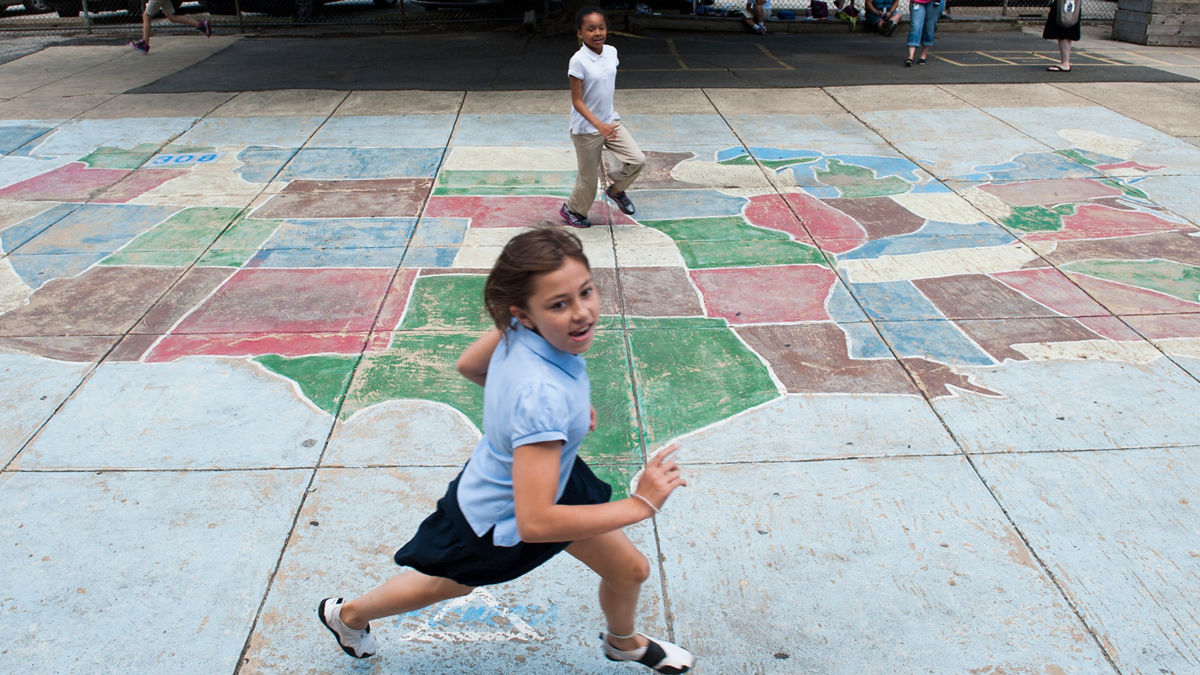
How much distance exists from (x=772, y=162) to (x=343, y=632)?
632cm

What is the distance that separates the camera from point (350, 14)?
55.6 feet

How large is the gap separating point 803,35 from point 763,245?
10305 millimetres

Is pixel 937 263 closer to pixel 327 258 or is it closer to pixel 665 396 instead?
pixel 665 396

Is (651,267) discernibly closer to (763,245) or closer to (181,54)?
(763,245)

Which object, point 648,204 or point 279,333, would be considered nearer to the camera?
point 279,333

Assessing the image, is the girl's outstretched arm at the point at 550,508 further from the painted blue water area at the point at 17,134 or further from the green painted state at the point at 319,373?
the painted blue water area at the point at 17,134

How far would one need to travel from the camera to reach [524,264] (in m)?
1.99

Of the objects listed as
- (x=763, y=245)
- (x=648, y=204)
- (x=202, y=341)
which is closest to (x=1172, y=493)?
(x=763, y=245)

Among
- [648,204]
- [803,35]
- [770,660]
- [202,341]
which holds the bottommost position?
[770,660]

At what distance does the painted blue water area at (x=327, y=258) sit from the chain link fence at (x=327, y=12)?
10.2 metres

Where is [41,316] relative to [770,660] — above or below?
above

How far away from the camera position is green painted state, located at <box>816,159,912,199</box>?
7219mm

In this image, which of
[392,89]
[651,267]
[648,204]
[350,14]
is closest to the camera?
[651,267]

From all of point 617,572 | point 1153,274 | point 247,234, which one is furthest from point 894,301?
point 247,234
